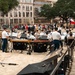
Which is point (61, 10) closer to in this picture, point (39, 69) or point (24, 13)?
point (24, 13)

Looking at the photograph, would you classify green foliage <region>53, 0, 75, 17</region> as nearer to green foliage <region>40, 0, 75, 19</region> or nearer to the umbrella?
green foliage <region>40, 0, 75, 19</region>

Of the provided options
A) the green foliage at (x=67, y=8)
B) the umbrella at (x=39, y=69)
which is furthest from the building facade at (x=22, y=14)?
the umbrella at (x=39, y=69)

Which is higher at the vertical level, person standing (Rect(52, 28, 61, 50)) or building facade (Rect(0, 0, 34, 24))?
person standing (Rect(52, 28, 61, 50))

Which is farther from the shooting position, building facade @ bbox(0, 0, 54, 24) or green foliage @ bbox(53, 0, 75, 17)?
building facade @ bbox(0, 0, 54, 24)

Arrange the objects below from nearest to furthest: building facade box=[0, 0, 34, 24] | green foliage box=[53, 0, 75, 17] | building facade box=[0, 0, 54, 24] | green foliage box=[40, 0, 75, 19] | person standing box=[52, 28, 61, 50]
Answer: person standing box=[52, 28, 61, 50]
green foliage box=[53, 0, 75, 17]
green foliage box=[40, 0, 75, 19]
building facade box=[0, 0, 34, 24]
building facade box=[0, 0, 54, 24]

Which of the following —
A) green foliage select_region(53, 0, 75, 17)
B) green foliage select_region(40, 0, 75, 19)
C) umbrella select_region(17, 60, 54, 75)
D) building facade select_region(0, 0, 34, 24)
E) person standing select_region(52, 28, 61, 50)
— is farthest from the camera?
building facade select_region(0, 0, 34, 24)

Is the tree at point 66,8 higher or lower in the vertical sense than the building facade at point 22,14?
higher

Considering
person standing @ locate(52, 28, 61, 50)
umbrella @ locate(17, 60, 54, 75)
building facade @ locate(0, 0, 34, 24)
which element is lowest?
building facade @ locate(0, 0, 34, 24)

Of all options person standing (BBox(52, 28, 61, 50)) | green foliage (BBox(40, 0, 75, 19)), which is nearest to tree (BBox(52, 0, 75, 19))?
green foliage (BBox(40, 0, 75, 19))

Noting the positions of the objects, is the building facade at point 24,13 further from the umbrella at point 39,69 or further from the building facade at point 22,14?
the umbrella at point 39,69

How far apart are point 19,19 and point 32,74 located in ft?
353

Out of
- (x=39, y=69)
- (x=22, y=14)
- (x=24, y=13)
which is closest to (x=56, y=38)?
(x=39, y=69)

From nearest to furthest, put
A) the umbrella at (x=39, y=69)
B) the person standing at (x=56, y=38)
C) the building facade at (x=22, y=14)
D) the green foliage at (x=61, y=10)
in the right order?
the umbrella at (x=39, y=69), the person standing at (x=56, y=38), the green foliage at (x=61, y=10), the building facade at (x=22, y=14)

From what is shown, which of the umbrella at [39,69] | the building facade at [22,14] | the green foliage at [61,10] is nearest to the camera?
the umbrella at [39,69]
